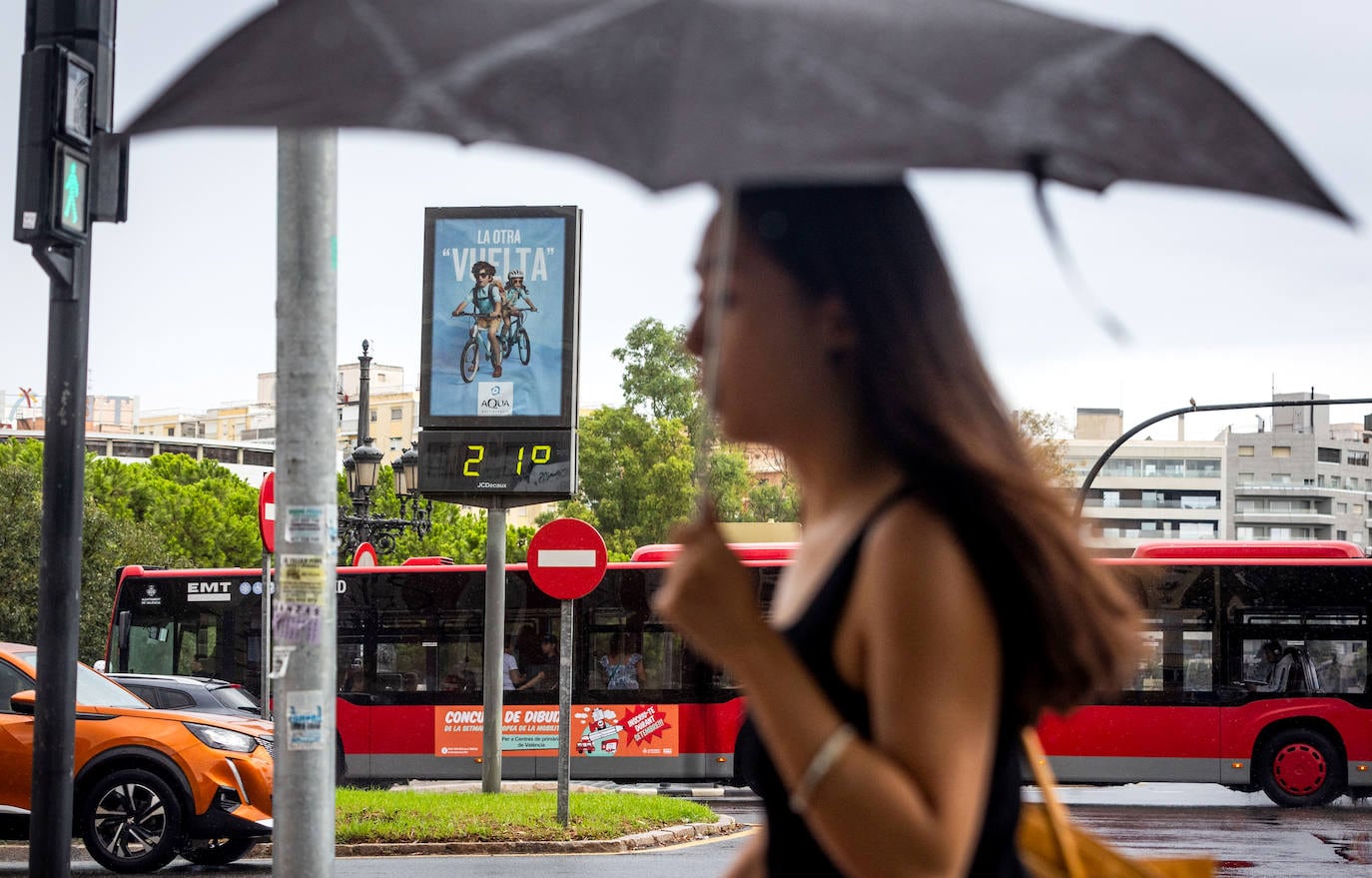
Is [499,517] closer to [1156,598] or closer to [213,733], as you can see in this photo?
[213,733]

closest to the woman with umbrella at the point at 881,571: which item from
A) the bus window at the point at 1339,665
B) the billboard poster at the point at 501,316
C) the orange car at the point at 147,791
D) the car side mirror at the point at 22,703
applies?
the car side mirror at the point at 22,703

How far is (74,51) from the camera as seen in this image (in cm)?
696

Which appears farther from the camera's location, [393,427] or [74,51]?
[393,427]

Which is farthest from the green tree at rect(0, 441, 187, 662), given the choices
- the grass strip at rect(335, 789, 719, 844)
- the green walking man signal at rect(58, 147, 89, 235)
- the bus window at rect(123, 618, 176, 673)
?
the green walking man signal at rect(58, 147, 89, 235)

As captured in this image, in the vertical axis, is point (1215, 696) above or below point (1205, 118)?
below

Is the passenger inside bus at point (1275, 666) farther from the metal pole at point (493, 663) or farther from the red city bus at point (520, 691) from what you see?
the metal pole at point (493, 663)

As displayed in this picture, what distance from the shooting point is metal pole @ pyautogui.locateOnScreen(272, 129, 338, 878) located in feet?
21.9

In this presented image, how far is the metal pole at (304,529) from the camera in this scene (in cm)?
668

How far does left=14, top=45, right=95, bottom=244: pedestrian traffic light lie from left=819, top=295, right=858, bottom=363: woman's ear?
19.1 feet

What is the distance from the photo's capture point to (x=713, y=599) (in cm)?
159

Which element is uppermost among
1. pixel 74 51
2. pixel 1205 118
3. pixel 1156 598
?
pixel 74 51

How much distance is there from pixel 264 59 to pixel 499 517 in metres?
15.0

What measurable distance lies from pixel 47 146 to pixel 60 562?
1.77 m

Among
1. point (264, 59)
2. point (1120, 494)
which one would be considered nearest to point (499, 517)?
point (264, 59)
